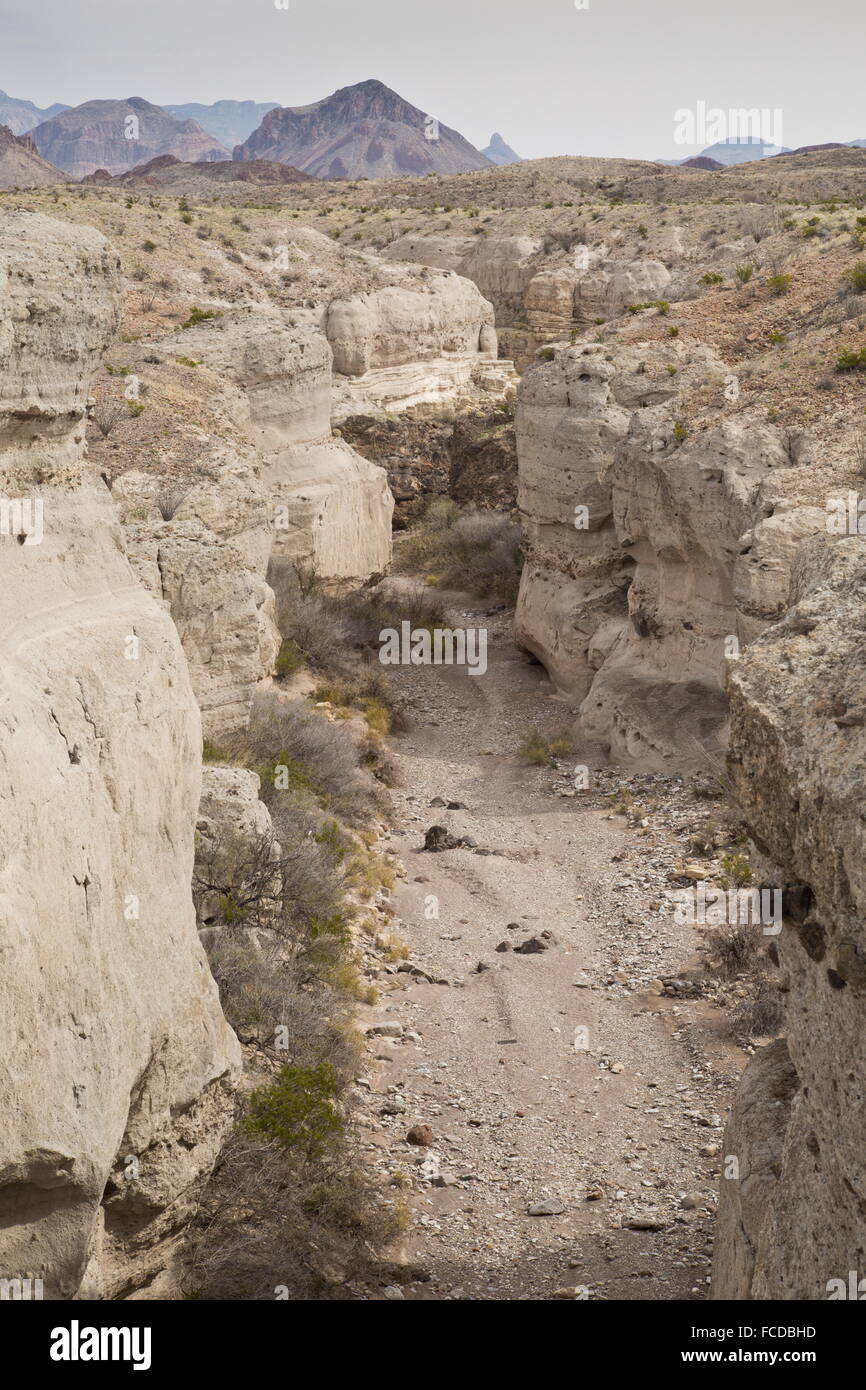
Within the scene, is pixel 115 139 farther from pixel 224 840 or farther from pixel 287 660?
pixel 224 840

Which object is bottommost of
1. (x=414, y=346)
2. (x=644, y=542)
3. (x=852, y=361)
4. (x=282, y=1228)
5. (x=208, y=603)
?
(x=282, y=1228)

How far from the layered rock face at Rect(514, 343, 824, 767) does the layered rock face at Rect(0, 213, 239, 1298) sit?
27.8 ft

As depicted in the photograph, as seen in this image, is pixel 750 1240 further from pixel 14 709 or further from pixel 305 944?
pixel 305 944

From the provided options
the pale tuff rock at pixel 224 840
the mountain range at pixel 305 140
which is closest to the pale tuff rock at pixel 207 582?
the pale tuff rock at pixel 224 840

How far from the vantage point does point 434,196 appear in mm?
58469

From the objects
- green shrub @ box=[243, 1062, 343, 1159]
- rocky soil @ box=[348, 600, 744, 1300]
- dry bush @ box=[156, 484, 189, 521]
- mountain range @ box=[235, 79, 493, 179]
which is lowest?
rocky soil @ box=[348, 600, 744, 1300]

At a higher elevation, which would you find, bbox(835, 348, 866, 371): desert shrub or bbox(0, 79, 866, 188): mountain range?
bbox(0, 79, 866, 188): mountain range

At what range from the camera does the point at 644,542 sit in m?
16.3

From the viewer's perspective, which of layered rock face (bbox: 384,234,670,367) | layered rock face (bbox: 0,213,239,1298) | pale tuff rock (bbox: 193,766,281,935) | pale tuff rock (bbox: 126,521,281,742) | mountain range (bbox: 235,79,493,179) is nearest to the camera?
layered rock face (bbox: 0,213,239,1298)

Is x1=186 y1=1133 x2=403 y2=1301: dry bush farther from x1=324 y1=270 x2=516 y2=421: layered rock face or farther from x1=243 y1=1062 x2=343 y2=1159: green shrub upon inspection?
x1=324 y1=270 x2=516 y2=421: layered rock face

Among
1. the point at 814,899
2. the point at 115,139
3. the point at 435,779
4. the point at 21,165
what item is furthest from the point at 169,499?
the point at 115,139

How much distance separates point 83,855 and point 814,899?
280 centimetres

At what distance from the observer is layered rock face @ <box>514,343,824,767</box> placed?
1447 centimetres

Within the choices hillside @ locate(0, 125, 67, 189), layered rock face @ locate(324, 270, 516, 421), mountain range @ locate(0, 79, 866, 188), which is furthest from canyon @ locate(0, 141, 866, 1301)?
mountain range @ locate(0, 79, 866, 188)
